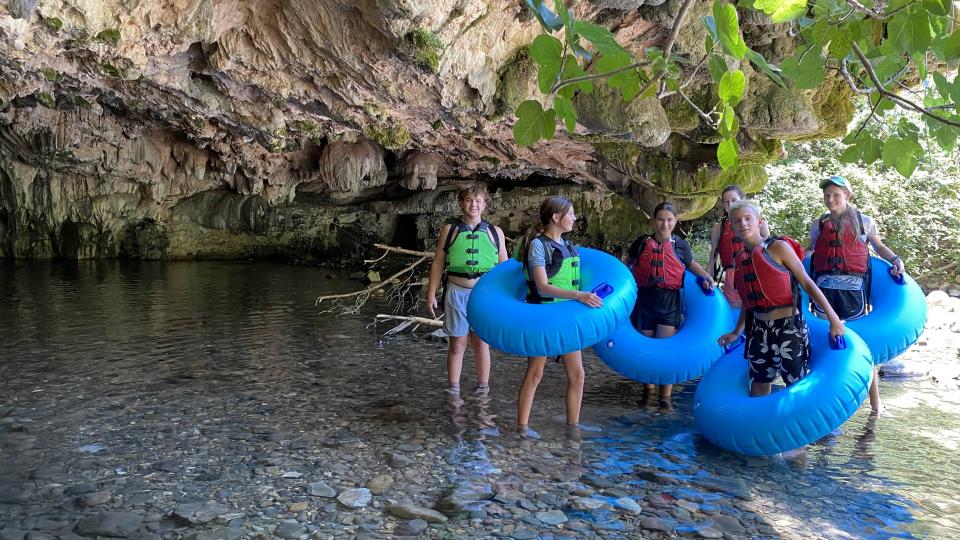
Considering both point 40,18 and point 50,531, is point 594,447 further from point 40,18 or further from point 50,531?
point 40,18

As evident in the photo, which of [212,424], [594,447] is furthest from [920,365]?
[212,424]

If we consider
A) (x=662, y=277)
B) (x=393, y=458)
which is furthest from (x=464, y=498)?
(x=662, y=277)

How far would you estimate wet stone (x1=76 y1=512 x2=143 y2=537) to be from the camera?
2.78 meters

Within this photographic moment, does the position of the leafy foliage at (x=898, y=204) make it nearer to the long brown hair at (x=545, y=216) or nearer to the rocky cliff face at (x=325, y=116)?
the rocky cliff face at (x=325, y=116)

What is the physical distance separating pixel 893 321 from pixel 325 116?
633cm

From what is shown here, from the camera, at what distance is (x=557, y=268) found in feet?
13.7

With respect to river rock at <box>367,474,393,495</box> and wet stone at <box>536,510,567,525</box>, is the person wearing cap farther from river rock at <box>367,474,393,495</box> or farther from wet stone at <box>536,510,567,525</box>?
river rock at <box>367,474,393,495</box>

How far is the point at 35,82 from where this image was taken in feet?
23.4

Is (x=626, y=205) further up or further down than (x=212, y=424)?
further up

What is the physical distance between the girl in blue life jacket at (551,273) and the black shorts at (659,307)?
3.87 feet

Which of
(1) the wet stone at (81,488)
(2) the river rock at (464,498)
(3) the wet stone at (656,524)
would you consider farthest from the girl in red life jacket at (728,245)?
(1) the wet stone at (81,488)

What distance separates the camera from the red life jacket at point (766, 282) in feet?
12.8

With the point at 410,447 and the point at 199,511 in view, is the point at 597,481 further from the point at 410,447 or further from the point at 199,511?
the point at 199,511

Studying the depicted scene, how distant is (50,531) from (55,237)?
17344 mm
